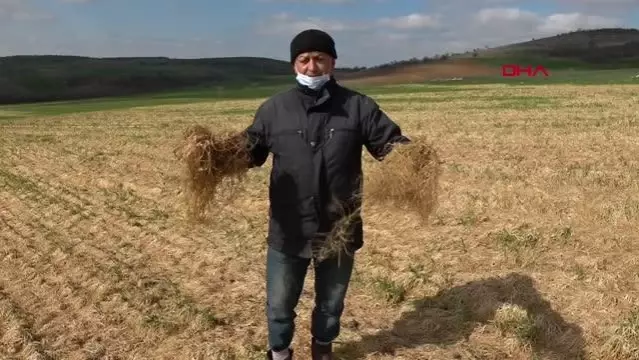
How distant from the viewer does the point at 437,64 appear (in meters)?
61.5

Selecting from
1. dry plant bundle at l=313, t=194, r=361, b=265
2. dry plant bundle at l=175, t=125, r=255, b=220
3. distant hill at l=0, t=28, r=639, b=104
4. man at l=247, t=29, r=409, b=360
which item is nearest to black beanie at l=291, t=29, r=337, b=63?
man at l=247, t=29, r=409, b=360

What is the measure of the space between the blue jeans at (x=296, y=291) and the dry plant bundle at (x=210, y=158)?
0.63m

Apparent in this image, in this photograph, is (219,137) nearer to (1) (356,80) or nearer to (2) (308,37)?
(2) (308,37)

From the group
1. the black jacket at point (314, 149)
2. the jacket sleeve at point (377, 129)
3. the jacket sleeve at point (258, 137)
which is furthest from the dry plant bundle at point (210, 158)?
the jacket sleeve at point (377, 129)

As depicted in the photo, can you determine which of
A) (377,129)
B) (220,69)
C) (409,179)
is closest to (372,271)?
(409,179)

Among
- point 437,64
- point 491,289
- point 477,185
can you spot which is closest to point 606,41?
point 437,64

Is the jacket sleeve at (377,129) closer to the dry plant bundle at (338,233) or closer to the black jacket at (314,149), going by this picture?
the black jacket at (314,149)

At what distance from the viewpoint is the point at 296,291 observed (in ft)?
15.4

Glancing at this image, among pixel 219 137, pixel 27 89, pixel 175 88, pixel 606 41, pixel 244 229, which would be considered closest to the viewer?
pixel 219 137

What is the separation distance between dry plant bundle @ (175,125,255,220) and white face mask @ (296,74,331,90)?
58 centimetres

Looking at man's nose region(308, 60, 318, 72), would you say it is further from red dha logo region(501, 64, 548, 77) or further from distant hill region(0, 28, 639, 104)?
red dha logo region(501, 64, 548, 77)

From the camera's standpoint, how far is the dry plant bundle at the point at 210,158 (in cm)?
455

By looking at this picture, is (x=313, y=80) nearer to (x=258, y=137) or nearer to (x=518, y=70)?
(x=258, y=137)

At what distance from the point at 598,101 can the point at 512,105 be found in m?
3.85
